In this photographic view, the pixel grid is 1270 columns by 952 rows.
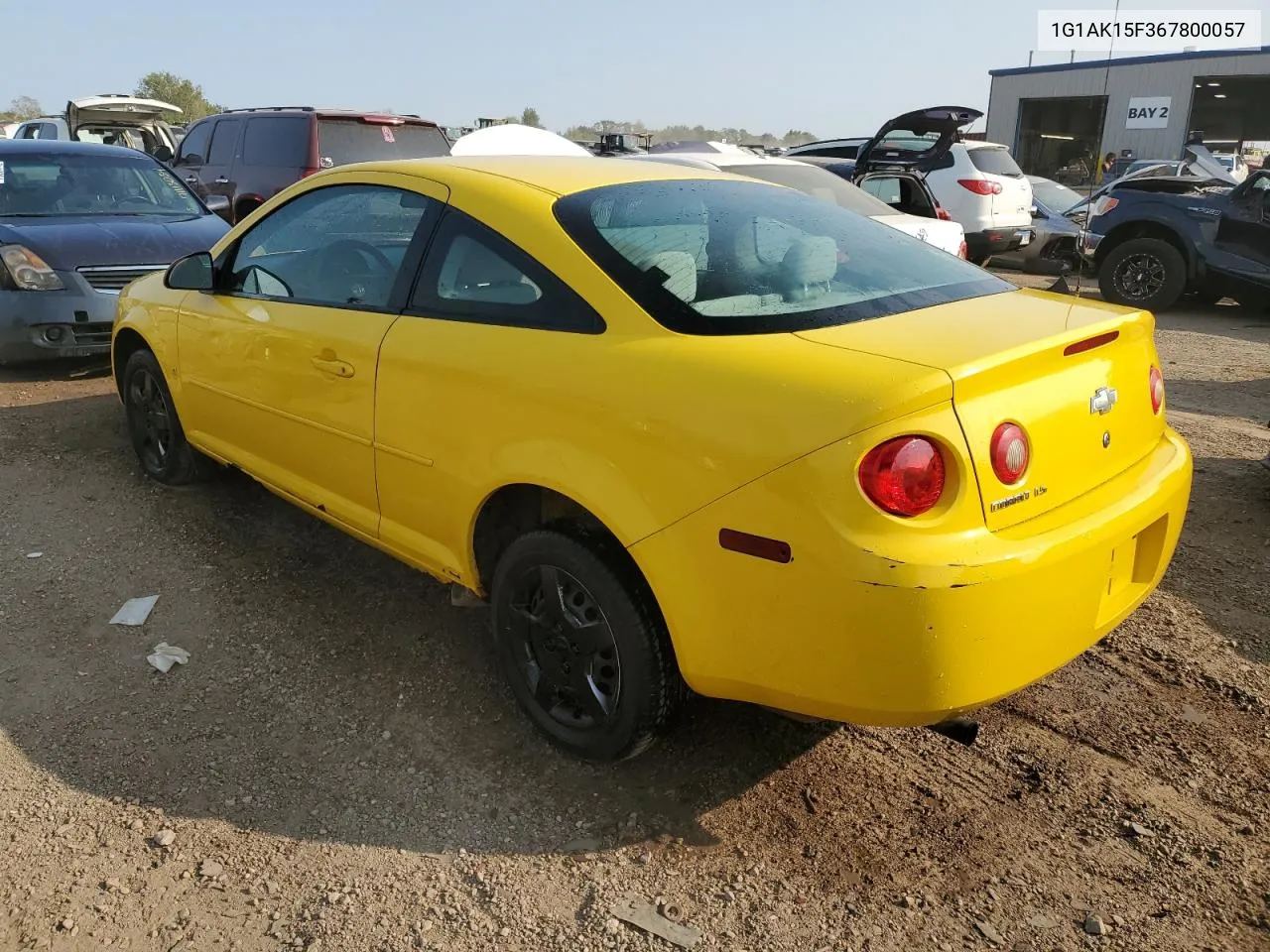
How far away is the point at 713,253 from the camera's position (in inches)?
108

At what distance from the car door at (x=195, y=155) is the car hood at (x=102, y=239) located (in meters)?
3.84

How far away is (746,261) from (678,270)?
9.5 inches

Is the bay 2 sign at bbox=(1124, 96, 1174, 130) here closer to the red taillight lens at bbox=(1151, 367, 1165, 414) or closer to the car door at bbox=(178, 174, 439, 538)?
the red taillight lens at bbox=(1151, 367, 1165, 414)

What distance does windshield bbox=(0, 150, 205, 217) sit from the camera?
23.4 ft

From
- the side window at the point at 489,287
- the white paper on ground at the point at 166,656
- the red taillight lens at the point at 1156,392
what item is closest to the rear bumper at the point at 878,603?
the red taillight lens at the point at 1156,392

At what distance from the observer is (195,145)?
1127 centimetres

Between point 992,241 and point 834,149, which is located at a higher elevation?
point 834,149

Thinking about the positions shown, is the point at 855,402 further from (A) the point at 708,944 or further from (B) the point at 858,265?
(A) the point at 708,944

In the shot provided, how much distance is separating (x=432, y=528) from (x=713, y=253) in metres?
1.17

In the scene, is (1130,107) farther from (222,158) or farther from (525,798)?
(525,798)

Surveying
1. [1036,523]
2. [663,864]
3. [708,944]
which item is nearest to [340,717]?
[663,864]

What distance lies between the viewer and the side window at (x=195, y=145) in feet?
35.7

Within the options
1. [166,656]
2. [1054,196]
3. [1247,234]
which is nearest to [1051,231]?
[1054,196]

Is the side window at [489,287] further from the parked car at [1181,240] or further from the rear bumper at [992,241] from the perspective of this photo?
the rear bumper at [992,241]
